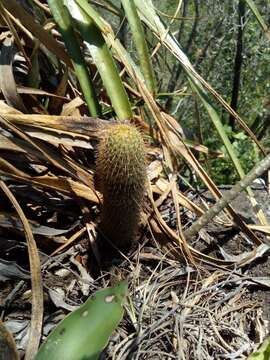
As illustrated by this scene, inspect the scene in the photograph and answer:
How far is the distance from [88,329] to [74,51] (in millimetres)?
834

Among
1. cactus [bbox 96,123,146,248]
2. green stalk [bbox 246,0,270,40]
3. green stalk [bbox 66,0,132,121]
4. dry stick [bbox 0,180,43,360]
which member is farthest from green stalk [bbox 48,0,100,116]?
green stalk [bbox 246,0,270,40]

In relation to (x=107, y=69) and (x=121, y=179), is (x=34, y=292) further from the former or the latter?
(x=107, y=69)

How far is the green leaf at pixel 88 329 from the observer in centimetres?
129

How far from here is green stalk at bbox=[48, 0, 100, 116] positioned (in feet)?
5.98

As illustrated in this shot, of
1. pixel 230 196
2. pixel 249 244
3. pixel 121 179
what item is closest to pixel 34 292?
pixel 121 179

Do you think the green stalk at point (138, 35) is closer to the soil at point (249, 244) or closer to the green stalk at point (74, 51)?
the green stalk at point (74, 51)

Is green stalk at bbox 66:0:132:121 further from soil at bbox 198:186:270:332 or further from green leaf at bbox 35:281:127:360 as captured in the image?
green leaf at bbox 35:281:127:360

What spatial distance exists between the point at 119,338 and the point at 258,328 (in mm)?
337

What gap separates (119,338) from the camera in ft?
4.92

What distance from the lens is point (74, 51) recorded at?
1823mm

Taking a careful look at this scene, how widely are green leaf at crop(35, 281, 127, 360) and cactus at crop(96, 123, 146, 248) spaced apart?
1.05ft

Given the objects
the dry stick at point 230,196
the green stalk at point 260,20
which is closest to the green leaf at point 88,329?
the dry stick at point 230,196

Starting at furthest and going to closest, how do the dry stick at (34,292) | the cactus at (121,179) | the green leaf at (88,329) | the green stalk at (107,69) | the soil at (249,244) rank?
the green stalk at (107,69)
the soil at (249,244)
the cactus at (121,179)
the dry stick at (34,292)
the green leaf at (88,329)

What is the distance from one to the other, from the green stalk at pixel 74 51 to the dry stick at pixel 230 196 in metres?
0.43
